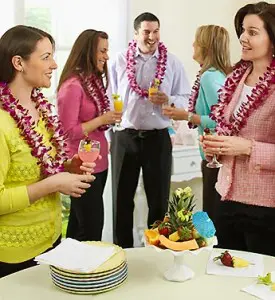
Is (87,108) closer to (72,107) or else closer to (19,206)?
(72,107)

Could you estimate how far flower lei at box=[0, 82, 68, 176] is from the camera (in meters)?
2.02

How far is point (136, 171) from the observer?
364 centimetres

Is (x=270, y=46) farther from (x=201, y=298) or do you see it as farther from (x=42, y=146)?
(x=201, y=298)

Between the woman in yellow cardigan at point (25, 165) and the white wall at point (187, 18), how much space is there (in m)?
2.33

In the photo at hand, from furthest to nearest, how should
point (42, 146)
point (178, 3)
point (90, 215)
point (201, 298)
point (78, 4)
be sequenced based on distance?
point (178, 3) → point (78, 4) → point (90, 215) → point (42, 146) → point (201, 298)

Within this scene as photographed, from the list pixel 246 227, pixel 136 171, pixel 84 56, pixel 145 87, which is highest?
pixel 84 56

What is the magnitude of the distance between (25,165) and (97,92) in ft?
4.19

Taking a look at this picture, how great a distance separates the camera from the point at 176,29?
4516 mm

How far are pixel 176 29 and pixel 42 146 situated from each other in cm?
271

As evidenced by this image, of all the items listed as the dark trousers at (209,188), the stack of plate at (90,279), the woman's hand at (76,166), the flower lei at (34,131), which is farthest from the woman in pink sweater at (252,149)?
the dark trousers at (209,188)

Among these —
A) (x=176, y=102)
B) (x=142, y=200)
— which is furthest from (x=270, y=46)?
(x=142, y=200)

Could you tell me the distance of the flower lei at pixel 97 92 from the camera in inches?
125

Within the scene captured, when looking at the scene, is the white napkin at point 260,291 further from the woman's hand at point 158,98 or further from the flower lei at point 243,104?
the woman's hand at point 158,98

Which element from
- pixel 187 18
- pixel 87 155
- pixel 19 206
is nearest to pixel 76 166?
pixel 87 155
